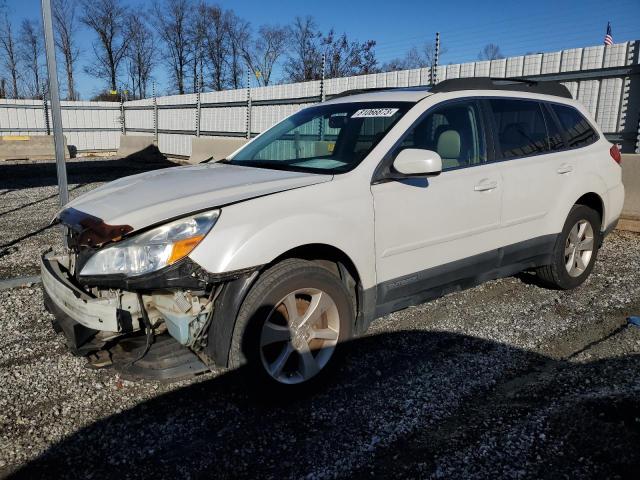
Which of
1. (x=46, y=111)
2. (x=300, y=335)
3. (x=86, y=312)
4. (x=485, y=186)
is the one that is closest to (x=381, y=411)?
(x=300, y=335)

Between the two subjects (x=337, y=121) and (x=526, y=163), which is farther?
(x=526, y=163)

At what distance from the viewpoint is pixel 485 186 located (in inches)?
149

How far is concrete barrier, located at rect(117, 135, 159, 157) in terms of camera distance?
865 inches

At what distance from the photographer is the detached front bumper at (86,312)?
8.45 ft

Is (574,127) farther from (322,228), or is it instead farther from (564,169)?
(322,228)

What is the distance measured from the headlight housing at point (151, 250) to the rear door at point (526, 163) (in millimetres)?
2479

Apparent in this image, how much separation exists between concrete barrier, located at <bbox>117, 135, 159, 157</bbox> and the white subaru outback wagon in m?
19.1

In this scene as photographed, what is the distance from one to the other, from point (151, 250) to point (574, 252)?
3980mm

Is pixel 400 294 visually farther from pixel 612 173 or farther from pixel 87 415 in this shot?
pixel 612 173

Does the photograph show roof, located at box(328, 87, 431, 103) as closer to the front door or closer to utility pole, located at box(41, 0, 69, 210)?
the front door

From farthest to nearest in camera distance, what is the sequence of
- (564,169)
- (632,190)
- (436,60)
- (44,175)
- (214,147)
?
(44,175)
(214,147)
(436,60)
(632,190)
(564,169)

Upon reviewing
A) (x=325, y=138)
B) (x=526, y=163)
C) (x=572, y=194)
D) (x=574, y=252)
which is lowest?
(x=574, y=252)

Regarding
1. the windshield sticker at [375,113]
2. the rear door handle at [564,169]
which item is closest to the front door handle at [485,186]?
the windshield sticker at [375,113]

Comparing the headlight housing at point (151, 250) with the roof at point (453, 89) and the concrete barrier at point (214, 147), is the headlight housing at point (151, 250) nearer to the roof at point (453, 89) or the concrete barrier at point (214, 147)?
the roof at point (453, 89)
